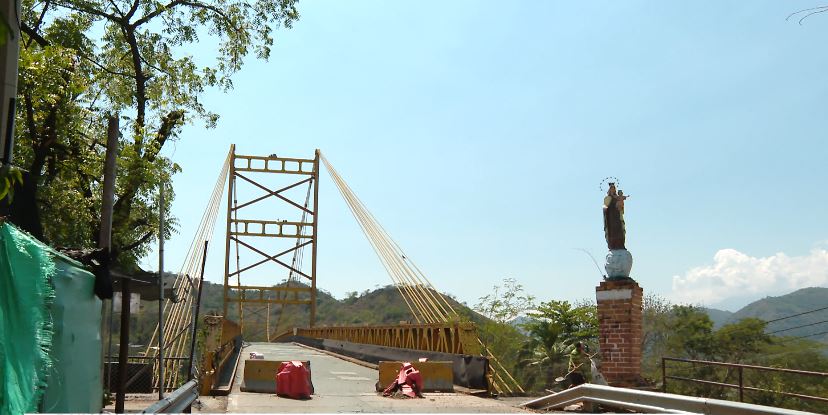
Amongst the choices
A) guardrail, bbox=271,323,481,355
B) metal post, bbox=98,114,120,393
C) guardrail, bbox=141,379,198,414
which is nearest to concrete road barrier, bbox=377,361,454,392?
guardrail, bbox=271,323,481,355

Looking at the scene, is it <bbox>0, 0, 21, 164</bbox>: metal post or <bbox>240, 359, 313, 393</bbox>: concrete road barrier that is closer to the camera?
<bbox>0, 0, 21, 164</bbox>: metal post

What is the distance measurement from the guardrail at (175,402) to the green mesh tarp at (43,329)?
0.87m

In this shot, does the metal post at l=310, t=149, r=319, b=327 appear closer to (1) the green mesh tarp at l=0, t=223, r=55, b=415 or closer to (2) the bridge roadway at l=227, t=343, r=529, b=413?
(2) the bridge roadway at l=227, t=343, r=529, b=413

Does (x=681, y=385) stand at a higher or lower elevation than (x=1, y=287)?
lower

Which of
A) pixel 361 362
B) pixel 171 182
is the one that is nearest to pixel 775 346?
pixel 361 362

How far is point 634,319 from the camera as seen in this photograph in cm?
1226

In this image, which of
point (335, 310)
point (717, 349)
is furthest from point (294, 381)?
point (335, 310)

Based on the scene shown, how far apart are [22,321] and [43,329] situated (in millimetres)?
524

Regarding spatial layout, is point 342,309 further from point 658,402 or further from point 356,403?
point 658,402

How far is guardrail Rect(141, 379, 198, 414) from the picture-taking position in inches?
212

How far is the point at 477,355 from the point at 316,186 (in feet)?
156

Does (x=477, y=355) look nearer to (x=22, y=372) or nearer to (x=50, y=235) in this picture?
(x=50, y=235)

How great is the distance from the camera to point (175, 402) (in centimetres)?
641

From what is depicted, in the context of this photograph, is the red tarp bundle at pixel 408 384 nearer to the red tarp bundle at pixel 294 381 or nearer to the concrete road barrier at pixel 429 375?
the concrete road barrier at pixel 429 375
